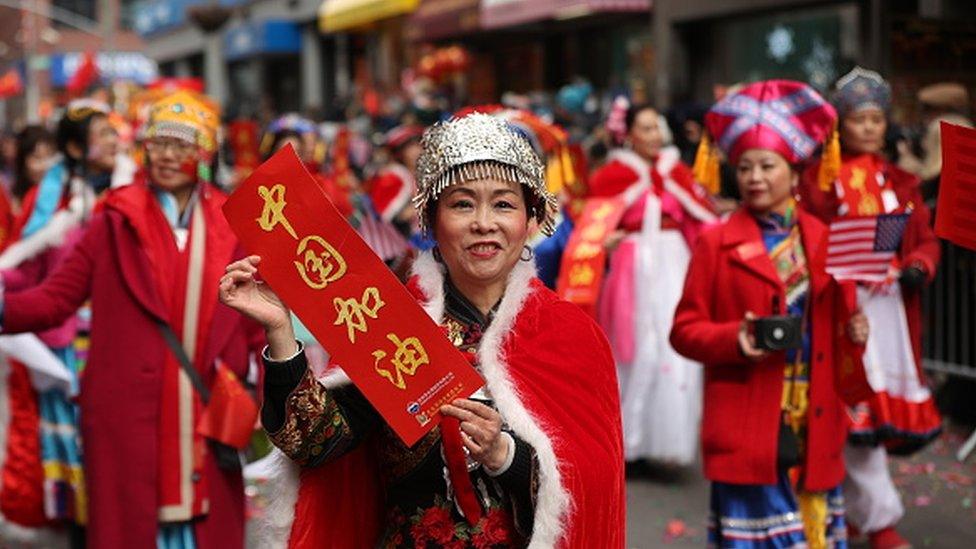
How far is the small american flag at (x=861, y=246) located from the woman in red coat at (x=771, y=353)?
0.12 m

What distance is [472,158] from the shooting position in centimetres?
301

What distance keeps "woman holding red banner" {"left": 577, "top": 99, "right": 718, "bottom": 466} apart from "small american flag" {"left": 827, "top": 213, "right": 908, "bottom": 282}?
3098 millimetres

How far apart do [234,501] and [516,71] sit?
58.5 ft

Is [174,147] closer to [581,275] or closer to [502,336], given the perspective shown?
[502,336]

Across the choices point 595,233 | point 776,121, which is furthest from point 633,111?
point 776,121

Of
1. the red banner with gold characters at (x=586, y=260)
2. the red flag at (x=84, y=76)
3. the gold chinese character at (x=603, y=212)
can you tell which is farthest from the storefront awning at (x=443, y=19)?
the red banner with gold characters at (x=586, y=260)

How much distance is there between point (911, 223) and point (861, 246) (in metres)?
2.09

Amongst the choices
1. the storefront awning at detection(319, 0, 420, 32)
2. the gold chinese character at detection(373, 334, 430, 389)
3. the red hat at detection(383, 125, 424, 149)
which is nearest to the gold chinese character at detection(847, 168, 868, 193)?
the red hat at detection(383, 125, 424, 149)

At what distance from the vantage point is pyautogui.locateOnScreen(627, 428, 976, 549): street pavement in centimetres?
670

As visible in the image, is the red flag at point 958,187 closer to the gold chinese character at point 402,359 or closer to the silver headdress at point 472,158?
the silver headdress at point 472,158

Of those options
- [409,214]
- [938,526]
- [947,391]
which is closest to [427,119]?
[409,214]

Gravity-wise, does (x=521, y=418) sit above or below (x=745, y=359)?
above

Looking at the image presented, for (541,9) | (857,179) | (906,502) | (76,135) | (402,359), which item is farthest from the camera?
(541,9)

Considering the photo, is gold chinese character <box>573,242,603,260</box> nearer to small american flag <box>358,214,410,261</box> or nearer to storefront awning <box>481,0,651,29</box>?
small american flag <box>358,214,410,261</box>
